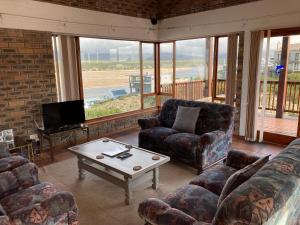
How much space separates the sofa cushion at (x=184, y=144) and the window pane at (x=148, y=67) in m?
2.93

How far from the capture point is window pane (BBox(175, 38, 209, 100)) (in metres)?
6.07

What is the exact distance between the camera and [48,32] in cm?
422

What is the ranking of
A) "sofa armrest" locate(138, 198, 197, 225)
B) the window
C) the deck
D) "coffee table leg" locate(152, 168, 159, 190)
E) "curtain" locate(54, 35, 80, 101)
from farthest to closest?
the window < the deck < "curtain" locate(54, 35, 80, 101) < "coffee table leg" locate(152, 168, 159, 190) < "sofa armrest" locate(138, 198, 197, 225)

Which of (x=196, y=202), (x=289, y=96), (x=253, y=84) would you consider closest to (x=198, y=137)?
(x=196, y=202)

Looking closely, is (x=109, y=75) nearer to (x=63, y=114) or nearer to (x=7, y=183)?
(x=63, y=114)

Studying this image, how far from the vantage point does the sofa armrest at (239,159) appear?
2.50 meters

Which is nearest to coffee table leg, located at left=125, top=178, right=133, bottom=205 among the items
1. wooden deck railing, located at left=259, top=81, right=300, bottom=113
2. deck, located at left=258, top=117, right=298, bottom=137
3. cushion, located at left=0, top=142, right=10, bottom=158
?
cushion, located at left=0, top=142, right=10, bottom=158

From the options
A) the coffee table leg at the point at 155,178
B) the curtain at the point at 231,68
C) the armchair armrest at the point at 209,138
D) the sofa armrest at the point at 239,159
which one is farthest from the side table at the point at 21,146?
the curtain at the point at 231,68

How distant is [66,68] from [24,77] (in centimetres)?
81

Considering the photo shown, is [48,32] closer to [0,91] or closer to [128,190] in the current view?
[0,91]

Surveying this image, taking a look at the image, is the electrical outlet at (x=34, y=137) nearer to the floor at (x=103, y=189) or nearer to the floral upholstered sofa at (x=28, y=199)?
the floor at (x=103, y=189)

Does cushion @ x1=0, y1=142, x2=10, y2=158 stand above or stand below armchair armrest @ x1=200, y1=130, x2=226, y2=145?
above

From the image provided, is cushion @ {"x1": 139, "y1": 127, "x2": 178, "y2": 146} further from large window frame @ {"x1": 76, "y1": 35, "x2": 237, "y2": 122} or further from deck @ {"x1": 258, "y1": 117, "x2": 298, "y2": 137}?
deck @ {"x1": 258, "y1": 117, "x2": 298, "y2": 137}

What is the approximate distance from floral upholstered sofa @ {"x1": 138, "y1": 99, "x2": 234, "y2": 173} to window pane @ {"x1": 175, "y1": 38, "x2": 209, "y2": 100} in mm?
2111
